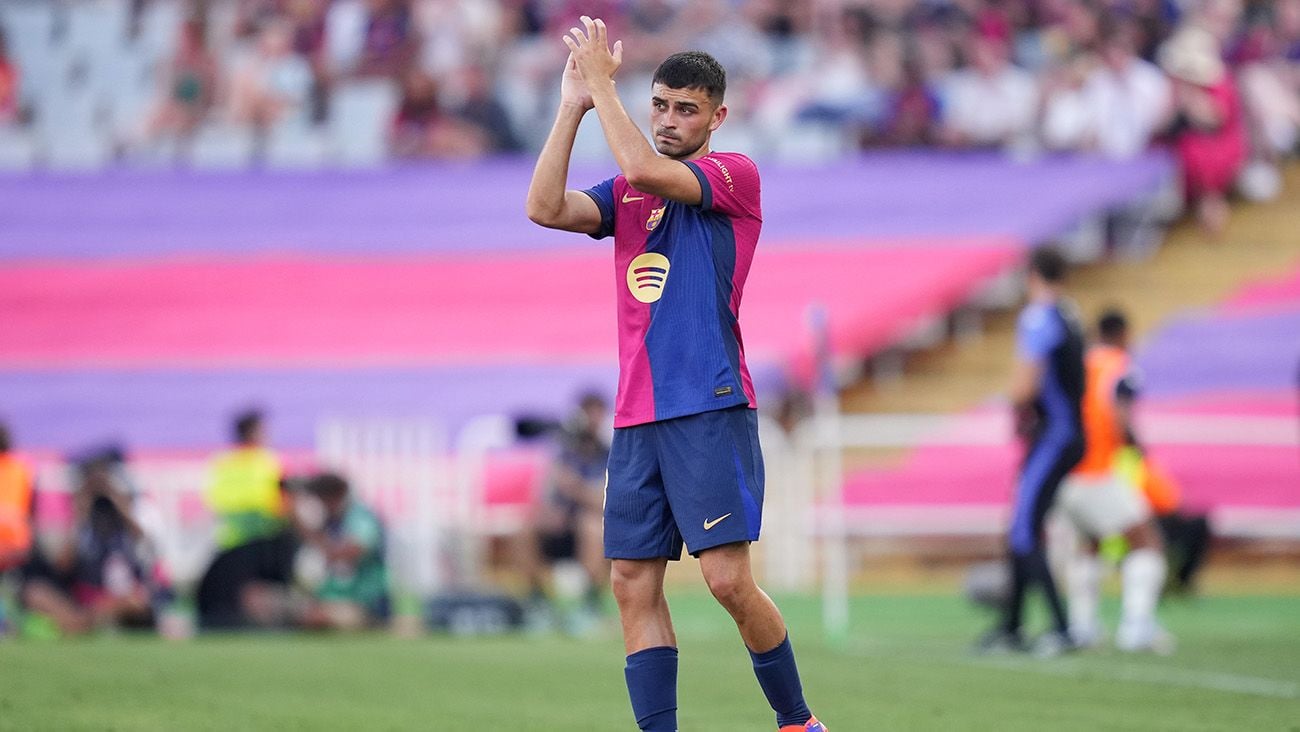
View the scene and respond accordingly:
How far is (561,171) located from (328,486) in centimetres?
919

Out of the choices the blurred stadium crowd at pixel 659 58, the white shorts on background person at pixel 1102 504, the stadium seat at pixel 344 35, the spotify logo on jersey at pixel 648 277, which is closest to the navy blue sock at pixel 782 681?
the spotify logo on jersey at pixel 648 277

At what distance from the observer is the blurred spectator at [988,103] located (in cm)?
2262

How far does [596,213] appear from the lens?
675 centimetres

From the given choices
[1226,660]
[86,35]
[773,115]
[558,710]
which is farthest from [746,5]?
[558,710]

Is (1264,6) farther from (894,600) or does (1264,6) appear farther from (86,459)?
(86,459)

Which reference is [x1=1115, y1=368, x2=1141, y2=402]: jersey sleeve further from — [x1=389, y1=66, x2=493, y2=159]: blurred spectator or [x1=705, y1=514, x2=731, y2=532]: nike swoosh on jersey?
[x1=389, y1=66, x2=493, y2=159]: blurred spectator

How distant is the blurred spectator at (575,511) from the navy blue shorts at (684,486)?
9555mm

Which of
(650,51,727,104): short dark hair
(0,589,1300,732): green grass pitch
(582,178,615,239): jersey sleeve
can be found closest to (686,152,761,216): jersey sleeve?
(650,51,727,104): short dark hair

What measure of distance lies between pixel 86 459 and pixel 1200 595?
9.48m

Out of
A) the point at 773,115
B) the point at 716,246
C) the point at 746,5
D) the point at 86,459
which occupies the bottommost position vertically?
the point at 86,459

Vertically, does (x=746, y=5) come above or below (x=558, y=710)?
above

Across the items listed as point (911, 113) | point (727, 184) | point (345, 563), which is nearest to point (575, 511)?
point (345, 563)

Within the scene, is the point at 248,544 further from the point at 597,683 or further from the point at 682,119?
the point at 682,119

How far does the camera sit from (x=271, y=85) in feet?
79.8
